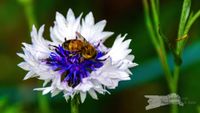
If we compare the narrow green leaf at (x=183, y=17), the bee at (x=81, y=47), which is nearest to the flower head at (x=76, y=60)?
the bee at (x=81, y=47)

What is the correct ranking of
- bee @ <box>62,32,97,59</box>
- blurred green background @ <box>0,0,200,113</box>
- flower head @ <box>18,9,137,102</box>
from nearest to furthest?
flower head @ <box>18,9,137,102</box> → bee @ <box>62,32,97,59</box> → blurred green background @ <box>0,0,200,113</box>

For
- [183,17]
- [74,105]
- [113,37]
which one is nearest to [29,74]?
[74,105]

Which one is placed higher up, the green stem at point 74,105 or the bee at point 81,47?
the bee at point 81,47

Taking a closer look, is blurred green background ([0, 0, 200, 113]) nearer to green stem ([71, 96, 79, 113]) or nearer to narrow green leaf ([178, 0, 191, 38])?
narrow green leaf ([178, 0, 191, 38])

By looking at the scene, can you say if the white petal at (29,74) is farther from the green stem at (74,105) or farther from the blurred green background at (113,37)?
the blurred green background at (113,37)

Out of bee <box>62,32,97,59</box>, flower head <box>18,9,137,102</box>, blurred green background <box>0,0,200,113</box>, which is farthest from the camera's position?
blurred green background <box>0,0,200,113</box>

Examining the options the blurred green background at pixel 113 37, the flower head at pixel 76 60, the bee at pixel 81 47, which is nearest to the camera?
the flower head at pixel 76 60

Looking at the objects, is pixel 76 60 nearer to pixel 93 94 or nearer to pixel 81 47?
pixel 81 47

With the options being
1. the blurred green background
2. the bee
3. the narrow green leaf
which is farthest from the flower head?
the blurred green background
